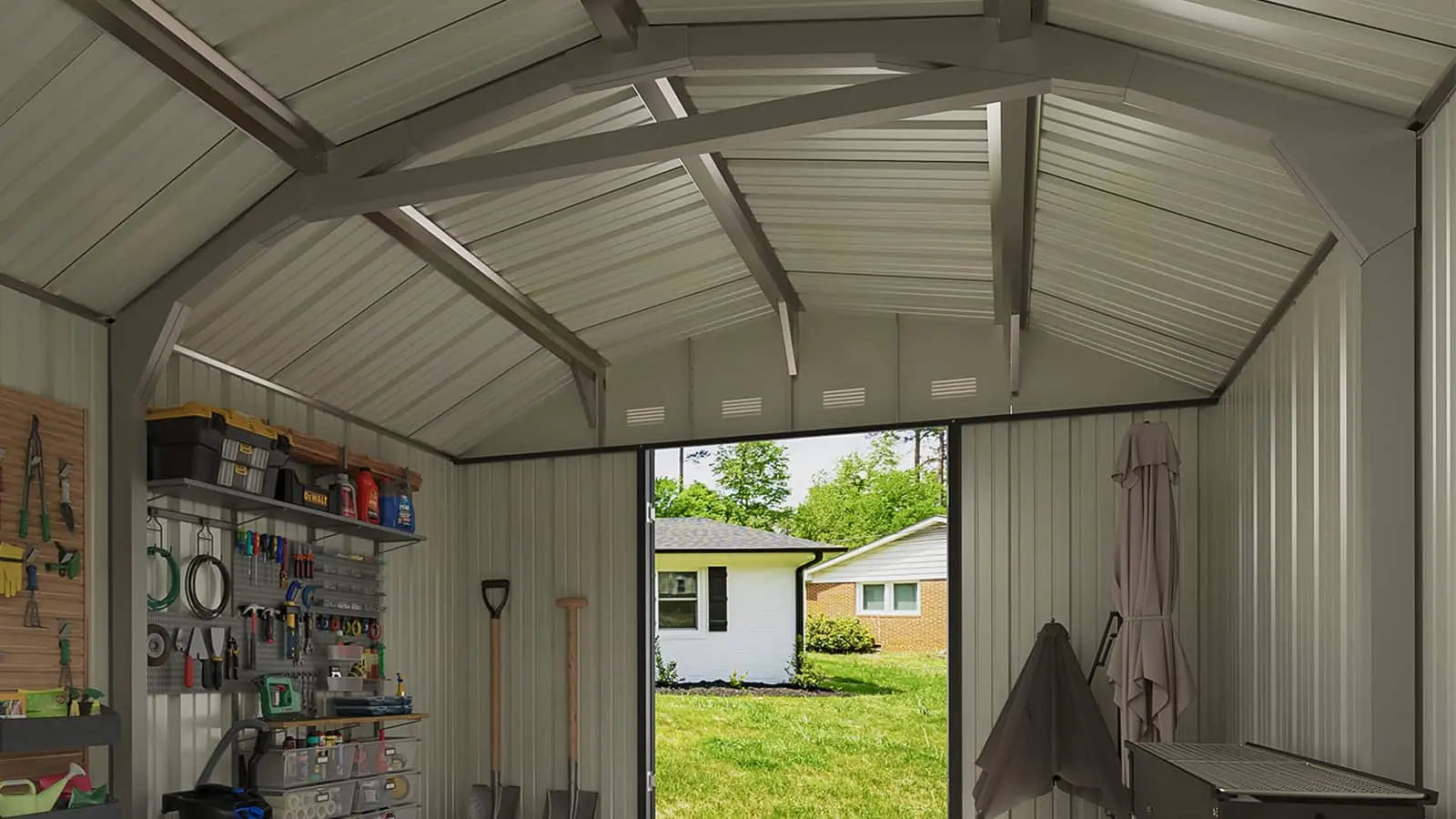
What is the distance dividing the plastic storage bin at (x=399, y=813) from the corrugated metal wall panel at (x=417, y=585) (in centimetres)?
86

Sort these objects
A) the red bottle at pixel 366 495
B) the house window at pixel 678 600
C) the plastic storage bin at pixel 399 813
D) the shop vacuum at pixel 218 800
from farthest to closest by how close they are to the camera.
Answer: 1. the house window at pixel 678 600
2. the red bottle at pixel 366 495
3. the plastic storage bin at pixel 399 813
4. the shop vacuum at pixel 218 800

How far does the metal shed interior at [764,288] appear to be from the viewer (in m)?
3.54

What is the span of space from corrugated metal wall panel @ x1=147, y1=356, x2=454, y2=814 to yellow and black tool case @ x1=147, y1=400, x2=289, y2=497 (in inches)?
16.4

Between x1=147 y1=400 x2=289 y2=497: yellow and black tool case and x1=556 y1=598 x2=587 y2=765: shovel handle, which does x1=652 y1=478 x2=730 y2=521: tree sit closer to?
x1=556 y1=598 x2=587 y2=765: shovel handle

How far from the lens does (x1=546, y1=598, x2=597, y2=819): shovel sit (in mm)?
8203

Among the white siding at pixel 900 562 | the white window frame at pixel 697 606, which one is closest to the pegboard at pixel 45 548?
the white window frame at pixel 697 606

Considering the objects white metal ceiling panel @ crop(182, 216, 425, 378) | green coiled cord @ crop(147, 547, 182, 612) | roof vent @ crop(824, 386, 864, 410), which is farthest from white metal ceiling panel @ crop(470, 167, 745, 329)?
green coiled cord @ crop(147, 547, 182, 612)

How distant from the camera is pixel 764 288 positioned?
24.8 ft

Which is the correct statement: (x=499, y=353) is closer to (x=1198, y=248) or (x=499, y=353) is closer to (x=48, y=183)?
(x=48, y=183)

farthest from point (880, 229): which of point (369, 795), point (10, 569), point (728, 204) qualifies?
point (10, 569)

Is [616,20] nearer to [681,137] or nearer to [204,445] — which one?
[681,137]

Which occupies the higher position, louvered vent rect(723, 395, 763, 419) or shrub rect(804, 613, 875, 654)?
louvered vent rect(723, 395, 763, 419)

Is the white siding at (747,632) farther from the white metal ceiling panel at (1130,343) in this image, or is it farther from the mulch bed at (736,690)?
the white metal ceiling panel at (1130,343)

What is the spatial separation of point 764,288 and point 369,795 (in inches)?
137
